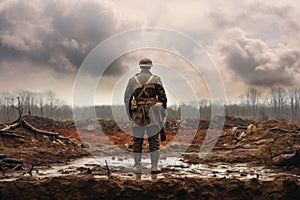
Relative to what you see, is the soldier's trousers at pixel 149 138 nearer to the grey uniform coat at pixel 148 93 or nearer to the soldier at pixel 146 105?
the soldier at pixel 146 105

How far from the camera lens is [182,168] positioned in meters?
6.82

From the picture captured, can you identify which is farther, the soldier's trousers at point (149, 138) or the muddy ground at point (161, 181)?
the soldier's trousers at point (149, 138)

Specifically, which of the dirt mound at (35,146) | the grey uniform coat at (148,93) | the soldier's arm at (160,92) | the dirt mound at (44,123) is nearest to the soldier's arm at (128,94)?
the grey uniform coat at (148,93)

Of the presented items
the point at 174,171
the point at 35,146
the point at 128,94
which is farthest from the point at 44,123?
the point at 174,171

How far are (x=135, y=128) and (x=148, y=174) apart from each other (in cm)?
108

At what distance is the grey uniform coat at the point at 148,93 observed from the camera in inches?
267

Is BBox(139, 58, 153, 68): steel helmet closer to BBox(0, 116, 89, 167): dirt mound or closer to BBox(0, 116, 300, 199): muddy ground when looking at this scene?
BBox(0, 116, 300, 199): muddy ground

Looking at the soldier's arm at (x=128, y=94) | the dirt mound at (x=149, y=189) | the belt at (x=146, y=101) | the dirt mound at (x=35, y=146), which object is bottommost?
the dirt mound at (x=149, y=189)

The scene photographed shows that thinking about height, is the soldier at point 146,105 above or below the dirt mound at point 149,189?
above

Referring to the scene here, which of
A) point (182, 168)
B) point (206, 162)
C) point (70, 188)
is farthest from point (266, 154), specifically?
point (70, 188)

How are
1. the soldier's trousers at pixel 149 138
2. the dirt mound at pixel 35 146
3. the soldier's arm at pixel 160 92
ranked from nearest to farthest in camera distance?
the soldier's trousers at pixel 149 138 < the soldier's arm at pixel 160 92 < the dirt mound at pixel 35 146

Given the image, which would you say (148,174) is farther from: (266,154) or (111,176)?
(266,154)

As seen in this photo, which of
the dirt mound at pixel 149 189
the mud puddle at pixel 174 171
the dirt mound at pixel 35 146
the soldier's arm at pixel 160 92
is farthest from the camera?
the dirt mound at pixel 35 146

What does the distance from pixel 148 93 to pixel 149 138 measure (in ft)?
2.83
